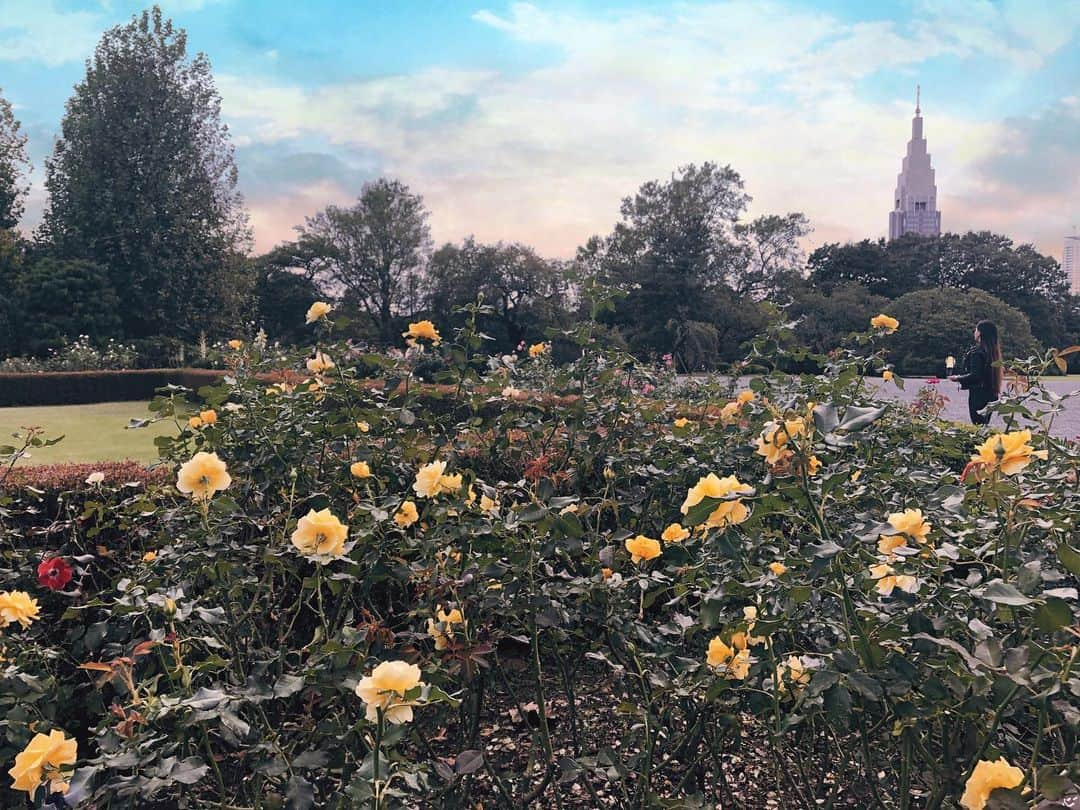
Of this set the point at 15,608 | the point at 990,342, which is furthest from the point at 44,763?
the point at 990,342

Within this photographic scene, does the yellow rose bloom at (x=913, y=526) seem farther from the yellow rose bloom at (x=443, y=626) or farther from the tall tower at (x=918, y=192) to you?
the tall tower at (x=918, y=192)

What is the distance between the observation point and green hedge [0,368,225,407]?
41.0 feet

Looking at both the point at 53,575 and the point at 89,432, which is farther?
the point at 89,432

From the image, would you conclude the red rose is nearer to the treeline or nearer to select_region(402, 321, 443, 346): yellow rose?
select_region(402, 321, 443, 346): yellow rose

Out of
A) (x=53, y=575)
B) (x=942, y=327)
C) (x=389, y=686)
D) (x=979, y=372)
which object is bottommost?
(x=53, y=575)

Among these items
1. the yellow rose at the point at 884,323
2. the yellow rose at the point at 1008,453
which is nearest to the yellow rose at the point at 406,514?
the yellow rose at the point at 1008,453

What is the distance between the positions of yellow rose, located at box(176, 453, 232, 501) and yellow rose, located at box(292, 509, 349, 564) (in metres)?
0.27

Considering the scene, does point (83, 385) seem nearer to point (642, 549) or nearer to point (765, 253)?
point (642, 549)

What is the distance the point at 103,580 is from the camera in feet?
8.96

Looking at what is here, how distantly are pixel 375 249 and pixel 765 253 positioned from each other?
1821cm

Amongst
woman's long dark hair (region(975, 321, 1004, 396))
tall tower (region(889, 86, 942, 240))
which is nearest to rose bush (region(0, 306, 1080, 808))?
woman's long dark hair (region(975, 321, 1004, 396))

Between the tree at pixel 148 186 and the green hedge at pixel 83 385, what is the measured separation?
461 inches

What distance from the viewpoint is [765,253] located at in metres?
36.7

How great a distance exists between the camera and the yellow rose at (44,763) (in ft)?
4.06
